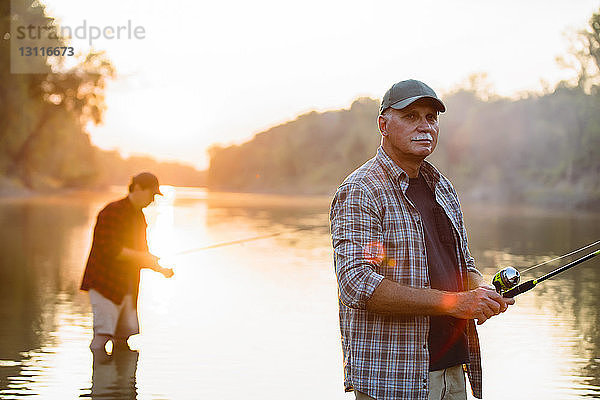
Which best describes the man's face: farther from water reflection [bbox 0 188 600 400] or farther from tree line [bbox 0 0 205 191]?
tree line [bbox 0 0 205 191]

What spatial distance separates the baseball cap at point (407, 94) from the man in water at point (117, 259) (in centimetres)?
456

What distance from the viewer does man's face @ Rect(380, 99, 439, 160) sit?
117 inches

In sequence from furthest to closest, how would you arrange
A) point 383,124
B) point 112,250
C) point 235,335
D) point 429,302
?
point 235,335 → point 112,250 → point 383,124 → point 429,302

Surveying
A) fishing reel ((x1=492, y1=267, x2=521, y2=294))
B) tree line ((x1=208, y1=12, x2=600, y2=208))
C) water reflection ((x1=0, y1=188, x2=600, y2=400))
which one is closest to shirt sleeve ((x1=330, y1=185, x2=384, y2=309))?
fishing reel ((x1=492, y1=267, x2=521, y2=294))

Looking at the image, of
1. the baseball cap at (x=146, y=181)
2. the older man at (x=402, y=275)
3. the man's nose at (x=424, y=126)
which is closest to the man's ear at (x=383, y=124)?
the older man at (x=402, y=275)

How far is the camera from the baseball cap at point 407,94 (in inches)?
114

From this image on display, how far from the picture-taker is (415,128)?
2969mm

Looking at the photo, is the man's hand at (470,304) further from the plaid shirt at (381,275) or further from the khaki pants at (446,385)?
the khaki pants at (446,385)

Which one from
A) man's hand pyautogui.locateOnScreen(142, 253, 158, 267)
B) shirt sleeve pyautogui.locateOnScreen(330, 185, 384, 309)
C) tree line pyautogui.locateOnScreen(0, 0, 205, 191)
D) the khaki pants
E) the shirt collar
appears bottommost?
the khaki pants

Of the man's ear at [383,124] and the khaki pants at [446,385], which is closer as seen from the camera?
the khaki pants at [446,385]

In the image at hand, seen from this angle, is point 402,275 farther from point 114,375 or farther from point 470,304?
point 114,375

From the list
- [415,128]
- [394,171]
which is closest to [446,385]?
[394,171]

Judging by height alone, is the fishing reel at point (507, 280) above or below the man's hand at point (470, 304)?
above

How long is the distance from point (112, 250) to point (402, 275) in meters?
4.73
